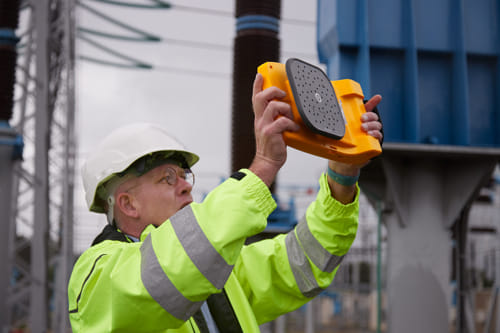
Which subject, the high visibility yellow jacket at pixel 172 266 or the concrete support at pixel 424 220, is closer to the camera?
the high visibility yellow jacket at pixel 172 266

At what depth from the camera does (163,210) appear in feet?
6.75

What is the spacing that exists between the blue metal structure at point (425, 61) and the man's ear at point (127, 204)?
11.0 feet

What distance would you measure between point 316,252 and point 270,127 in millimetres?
757

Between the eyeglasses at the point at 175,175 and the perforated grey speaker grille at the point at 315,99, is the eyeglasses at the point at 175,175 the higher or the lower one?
the lower one

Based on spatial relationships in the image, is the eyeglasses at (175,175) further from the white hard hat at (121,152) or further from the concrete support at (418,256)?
the concrete support at (418,256)

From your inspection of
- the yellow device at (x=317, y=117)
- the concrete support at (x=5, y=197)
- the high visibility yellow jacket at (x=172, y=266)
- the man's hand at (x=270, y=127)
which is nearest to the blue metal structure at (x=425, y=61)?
the yellow device at (x=317, y=117)

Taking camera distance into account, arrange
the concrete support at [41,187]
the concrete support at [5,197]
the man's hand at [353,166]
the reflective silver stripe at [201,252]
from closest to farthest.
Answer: the reflective silver stripe at [201,252]
the man's hand at [353,166]
the concrete support at [5,197]
the concrete support at [41,187]

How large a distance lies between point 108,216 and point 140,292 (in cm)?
73

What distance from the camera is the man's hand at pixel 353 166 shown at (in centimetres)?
180

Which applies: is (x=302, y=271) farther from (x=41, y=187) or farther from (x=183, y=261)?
(x=41, y=187)

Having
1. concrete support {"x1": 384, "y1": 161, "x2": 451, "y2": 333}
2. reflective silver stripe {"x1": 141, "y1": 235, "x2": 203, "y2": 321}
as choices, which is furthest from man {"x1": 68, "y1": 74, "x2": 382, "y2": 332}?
concrete support {"x1": 384, "y1": 161, "x2": 451, "y2": 333}

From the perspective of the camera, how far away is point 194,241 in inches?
59.4

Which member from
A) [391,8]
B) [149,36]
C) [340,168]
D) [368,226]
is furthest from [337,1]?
[149,36]

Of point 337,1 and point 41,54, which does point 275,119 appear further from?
point 41,54
